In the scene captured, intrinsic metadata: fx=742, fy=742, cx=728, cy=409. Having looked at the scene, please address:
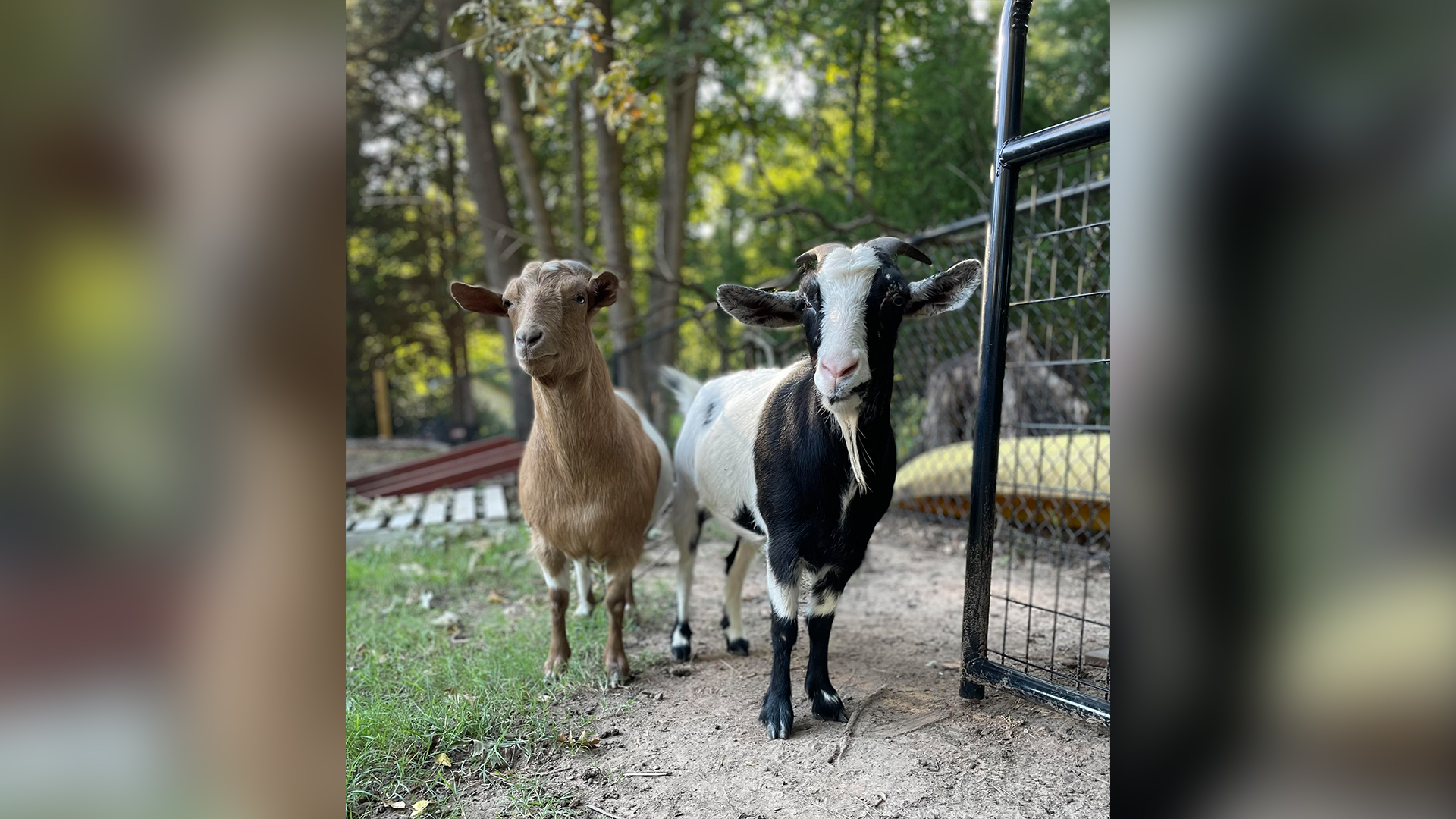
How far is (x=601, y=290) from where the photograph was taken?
331 cm

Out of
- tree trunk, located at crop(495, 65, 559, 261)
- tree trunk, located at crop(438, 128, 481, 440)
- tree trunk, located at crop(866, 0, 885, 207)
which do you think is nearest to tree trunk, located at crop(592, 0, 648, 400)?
tree trunk, located at crop(495, 65, 559, 261)

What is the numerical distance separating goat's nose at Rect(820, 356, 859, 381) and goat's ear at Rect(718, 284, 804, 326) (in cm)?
40

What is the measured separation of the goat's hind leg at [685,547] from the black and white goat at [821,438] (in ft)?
1.69

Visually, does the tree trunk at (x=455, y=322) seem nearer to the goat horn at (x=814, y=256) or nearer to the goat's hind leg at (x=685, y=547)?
the goat's hind leg at (x=685, y=547)

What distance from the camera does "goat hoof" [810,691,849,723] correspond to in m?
2.95

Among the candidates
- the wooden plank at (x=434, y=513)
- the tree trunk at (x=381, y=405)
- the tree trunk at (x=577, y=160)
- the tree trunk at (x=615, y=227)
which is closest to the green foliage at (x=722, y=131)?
the tree trunk at (x=381, y=405)

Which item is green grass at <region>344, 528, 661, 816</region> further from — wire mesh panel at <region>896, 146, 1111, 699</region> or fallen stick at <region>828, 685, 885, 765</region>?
wire mesh panel at <region>896, 146, 1111, 699</region>

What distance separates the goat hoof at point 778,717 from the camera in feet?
9.26
